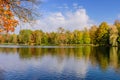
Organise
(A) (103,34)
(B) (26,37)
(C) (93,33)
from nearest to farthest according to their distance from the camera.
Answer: (A) (103,34), (C) (93,33), (B) (26,37)

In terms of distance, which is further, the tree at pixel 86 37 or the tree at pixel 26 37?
the tree at pixel 26 37

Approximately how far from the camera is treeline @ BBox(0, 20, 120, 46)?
279 feet

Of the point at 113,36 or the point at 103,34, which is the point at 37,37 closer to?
the point at 103,34

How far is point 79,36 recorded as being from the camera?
10856cm

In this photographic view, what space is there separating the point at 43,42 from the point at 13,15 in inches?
4475

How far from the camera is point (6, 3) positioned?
6.83m

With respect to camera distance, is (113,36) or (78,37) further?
(78,37)

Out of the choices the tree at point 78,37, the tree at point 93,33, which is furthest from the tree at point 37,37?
the tree at point 93,33

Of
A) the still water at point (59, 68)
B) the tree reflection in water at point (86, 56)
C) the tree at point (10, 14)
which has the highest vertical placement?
the tree at point (10, 14)

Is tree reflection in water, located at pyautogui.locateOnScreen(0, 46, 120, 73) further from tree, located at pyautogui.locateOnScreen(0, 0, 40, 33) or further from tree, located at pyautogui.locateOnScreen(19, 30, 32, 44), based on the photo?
tree, located at pyautogui.locateOnScreen(19, 30, 32, 44)

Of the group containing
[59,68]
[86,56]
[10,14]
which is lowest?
[59,68]

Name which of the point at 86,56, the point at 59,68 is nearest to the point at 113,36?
the point at 86,56

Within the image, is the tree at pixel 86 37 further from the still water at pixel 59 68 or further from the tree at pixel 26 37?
the still water at pixel 59 68

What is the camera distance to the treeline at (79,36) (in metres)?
84.9
